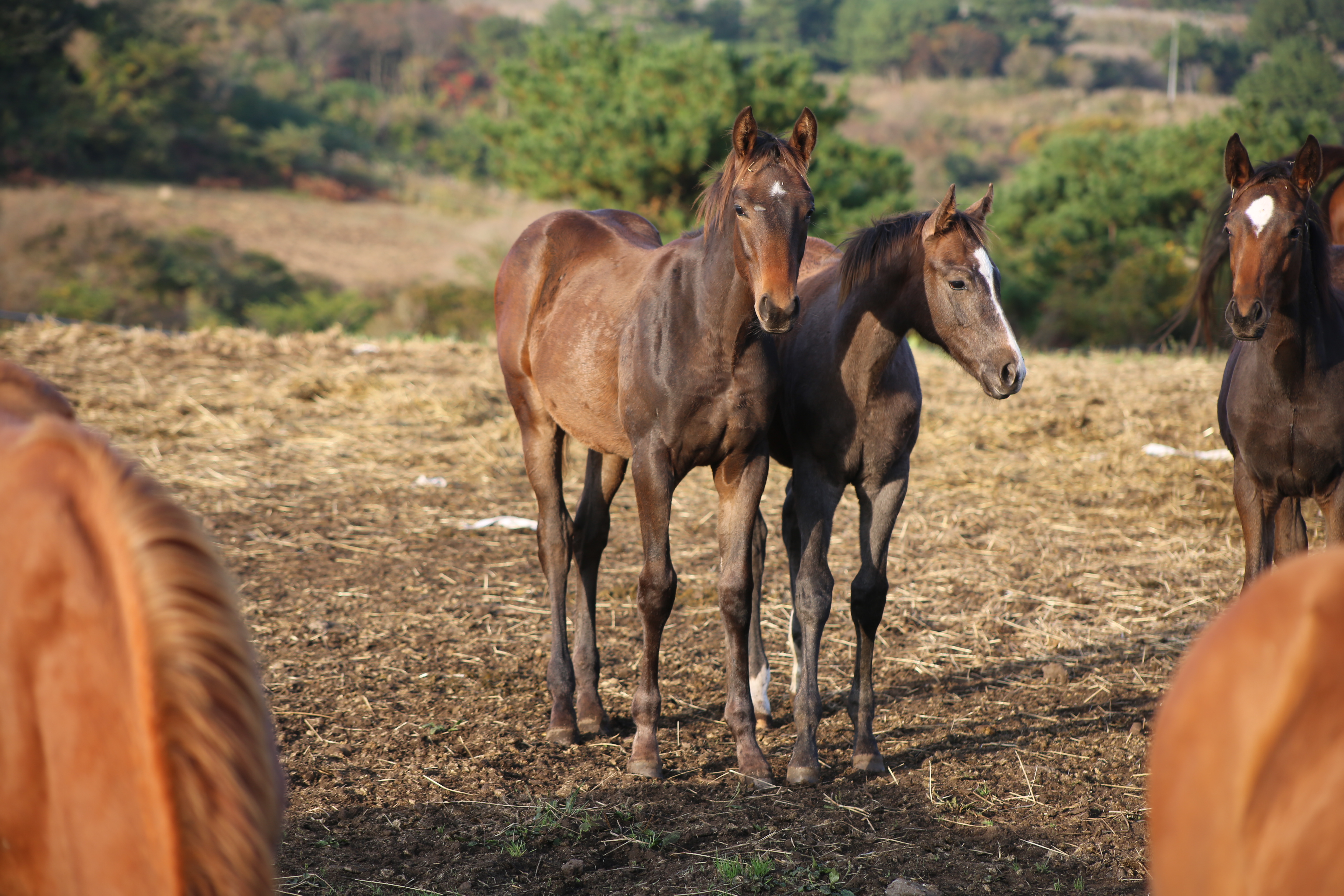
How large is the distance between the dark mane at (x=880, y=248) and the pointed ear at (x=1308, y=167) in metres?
1.22

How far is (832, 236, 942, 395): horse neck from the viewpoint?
146 inches

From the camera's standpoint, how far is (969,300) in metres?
3.55

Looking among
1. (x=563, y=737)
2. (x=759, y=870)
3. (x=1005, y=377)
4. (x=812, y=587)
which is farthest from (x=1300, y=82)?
(x=759, y=870)

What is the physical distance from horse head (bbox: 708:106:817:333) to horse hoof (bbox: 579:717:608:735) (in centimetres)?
182

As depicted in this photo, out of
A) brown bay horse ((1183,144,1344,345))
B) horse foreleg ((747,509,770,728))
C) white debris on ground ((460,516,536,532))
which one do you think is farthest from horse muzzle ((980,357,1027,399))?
white debris on ground ((460,516,536,532))

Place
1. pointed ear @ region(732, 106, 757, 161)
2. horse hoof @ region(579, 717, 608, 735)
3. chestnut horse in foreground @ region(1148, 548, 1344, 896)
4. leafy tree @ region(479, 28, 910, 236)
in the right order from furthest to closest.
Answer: leafy tree @ region(479, 28, 910, 236), horse hoof @ region(579, 717, 608, 735), pointed ear @ region(732, 106, 757, 161), chestnut horse in foreground @ region(1148, 548, 1344, 896)

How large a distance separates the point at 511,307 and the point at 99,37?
1291 inches

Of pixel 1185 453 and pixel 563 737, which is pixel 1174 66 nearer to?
pixel 1185 453

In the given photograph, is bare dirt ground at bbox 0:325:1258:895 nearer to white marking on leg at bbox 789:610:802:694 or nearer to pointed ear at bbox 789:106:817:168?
white marking on leg at bbox 789:610:802:694

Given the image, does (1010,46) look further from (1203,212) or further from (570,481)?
(570,481)

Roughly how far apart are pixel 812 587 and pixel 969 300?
3.93 ft

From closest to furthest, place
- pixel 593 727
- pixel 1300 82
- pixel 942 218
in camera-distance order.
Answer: pixel 942 218 < pixel 593 727 < pixel 1300 82

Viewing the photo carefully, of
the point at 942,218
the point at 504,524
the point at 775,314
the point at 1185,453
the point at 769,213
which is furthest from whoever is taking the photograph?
the point at 1185,453

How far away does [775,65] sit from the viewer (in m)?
17.7
